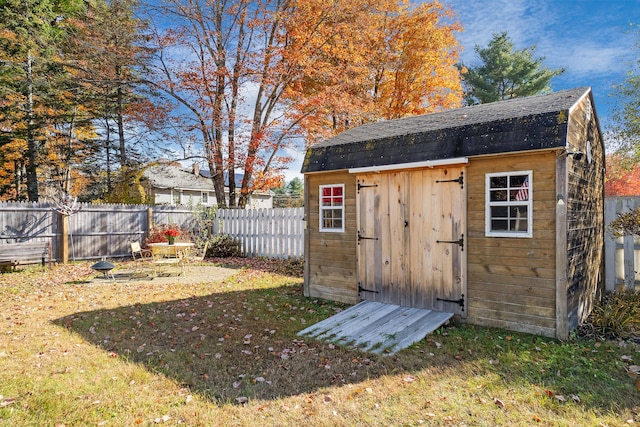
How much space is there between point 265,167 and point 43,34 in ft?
43.6

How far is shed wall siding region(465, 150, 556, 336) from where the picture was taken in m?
4.97

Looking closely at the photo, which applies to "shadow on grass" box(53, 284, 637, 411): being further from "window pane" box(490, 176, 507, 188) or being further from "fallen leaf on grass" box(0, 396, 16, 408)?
"window pane" box(490, 176, 507, 188)

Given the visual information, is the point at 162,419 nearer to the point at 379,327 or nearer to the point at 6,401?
the point at 6,401

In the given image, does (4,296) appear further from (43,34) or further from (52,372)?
(43,34)

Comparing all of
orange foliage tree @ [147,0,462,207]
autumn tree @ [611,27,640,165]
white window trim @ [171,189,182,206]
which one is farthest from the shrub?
autumn tree @ [611,27,640,165]

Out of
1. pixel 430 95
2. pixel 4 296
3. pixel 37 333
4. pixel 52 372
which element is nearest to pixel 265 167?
pixel 430 95

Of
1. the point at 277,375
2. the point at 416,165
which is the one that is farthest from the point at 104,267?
the point at 416,165

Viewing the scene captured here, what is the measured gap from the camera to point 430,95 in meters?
18.2

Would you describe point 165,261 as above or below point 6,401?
above

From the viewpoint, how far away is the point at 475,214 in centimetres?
561

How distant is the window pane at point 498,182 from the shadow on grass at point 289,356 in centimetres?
211

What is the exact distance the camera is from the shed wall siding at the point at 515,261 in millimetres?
4973

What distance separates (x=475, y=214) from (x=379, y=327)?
226cm

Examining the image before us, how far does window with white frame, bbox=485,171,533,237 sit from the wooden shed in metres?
0.01
